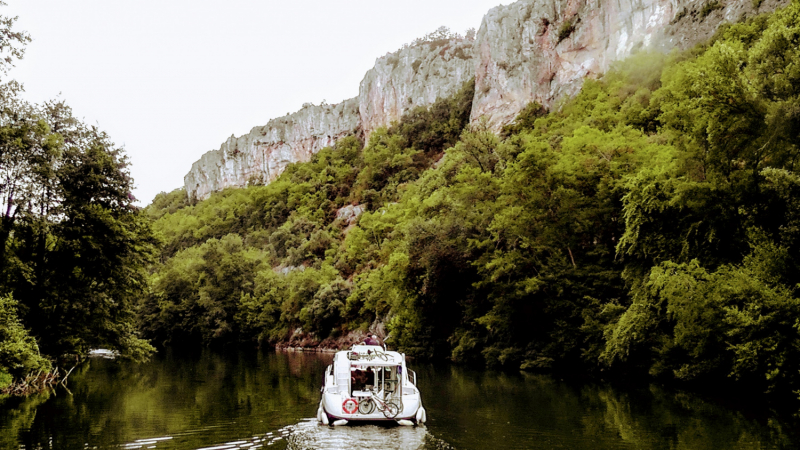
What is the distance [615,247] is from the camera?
3344 centimetres

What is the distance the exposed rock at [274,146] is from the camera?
547 ft

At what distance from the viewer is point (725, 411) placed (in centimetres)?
2053

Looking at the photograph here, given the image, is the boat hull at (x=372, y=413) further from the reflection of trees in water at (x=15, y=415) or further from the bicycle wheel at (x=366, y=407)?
the reflection of trees in water at (x=15, y=415)

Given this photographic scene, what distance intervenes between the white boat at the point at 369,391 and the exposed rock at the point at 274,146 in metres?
143

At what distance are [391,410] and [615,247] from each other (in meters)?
19.4

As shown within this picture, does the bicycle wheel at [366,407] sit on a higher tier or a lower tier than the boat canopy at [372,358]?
lower

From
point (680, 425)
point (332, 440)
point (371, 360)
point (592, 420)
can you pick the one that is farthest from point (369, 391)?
point (680, 425)

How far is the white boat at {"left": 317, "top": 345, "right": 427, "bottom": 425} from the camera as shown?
19297 mm

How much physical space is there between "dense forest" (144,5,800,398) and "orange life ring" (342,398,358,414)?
13.5 m

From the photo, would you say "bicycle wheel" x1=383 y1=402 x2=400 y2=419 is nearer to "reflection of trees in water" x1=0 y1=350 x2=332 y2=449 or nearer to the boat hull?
the boat hull

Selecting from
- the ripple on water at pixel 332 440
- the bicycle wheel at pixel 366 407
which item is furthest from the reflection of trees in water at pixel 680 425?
the bicycle wheel at pixel 366 407

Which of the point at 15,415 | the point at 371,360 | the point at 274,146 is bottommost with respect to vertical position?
the point at 15,415

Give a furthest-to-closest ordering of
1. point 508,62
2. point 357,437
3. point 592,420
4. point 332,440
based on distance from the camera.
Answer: point 508,62
point 592,420
point 357,437
point 332,440

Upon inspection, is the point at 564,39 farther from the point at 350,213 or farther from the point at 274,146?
the point at 274,146
